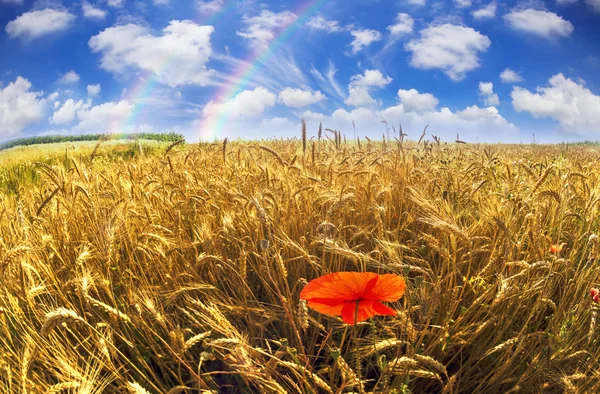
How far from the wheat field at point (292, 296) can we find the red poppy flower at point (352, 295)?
0.06 meters

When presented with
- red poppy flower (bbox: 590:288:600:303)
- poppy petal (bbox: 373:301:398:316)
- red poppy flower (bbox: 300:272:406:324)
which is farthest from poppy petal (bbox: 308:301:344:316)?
red poppy flower (bbox: 590:288:600:303)

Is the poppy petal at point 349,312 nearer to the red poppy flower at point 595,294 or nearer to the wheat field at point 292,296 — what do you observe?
the wheat field at point 292,296

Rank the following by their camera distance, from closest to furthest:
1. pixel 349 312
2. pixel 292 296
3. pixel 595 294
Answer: pixel 349 312, pixel 595 294, pixel 292 296

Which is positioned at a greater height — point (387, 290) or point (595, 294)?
point (387, 290)

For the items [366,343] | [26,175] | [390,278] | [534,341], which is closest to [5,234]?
[366,343]

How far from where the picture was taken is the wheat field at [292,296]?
1.46 meters

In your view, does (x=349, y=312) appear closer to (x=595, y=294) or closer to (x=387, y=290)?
(x=387, y=290)

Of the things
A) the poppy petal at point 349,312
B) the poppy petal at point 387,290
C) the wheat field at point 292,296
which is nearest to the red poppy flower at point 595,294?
the wheat field at point 292,296

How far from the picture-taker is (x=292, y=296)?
77.6 inches

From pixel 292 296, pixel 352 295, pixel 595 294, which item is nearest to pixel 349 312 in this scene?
pixel 352 295

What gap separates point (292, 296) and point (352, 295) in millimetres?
708

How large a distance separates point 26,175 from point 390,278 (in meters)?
7.40

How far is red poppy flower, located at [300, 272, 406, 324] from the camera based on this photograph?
1.30m

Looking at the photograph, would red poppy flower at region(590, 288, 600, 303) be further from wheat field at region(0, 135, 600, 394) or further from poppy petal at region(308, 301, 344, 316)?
poppy petal at region(308, 301, 344, 316)
